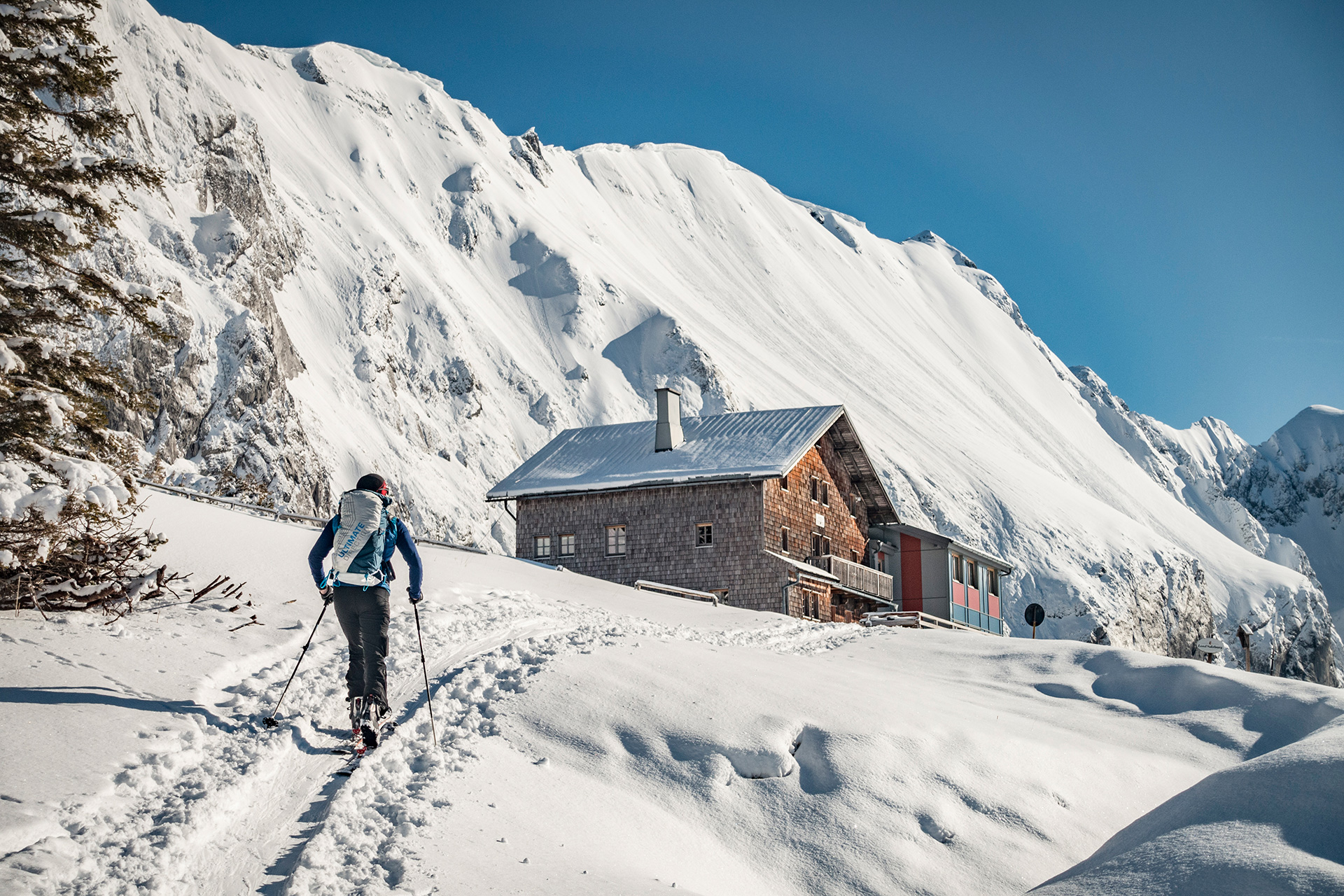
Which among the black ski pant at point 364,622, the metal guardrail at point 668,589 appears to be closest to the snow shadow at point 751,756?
the black ski pant at point 364,622

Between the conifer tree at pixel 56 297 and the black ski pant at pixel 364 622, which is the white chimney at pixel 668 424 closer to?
the conifer tree at pixel 56 297

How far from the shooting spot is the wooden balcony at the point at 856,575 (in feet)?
109

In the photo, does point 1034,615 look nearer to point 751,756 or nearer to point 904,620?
point 904,620

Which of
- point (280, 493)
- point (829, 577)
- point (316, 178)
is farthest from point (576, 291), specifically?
point (829, 577)

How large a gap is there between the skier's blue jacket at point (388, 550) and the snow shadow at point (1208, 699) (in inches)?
363

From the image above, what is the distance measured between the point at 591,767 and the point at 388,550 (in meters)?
2.60

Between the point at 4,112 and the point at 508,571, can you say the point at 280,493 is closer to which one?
the point at 508,571

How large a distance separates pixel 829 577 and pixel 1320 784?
24.8m

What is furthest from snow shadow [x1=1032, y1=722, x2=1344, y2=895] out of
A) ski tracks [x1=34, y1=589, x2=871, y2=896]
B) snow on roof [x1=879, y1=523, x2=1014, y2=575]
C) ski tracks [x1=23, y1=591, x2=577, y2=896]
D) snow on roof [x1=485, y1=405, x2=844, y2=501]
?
snow on roof [x1=879, y1=523, x2=1014, y2=575]

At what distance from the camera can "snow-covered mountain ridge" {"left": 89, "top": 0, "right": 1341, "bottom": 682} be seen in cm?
6431

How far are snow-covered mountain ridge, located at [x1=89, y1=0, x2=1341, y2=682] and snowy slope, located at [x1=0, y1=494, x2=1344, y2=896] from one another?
48873mm

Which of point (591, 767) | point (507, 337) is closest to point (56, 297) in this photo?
point (591, 767)

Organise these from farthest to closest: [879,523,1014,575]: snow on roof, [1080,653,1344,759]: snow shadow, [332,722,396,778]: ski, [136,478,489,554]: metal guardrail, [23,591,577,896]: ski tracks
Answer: [879,523,1014,575]: snow on roof, [136,478,489,554]: metal guardrail, [1080,653,1344,759]: snow shadow, [332,722,396,778]: ski, [23,591,577,896]: ski tracks

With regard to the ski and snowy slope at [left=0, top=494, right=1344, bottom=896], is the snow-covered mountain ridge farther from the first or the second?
the ski
